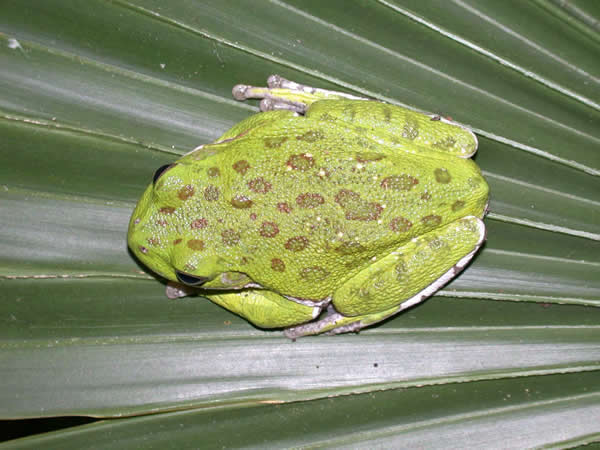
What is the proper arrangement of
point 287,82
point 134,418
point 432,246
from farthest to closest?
point 287,82
point 432,246
point 134,418

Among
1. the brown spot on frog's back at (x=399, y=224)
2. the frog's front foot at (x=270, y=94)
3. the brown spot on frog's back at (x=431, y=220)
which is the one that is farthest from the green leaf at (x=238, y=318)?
the brown spot on frog's back at (x=399, y=224)

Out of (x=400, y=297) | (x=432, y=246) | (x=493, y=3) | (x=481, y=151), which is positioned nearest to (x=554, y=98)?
(x=481, y=151)

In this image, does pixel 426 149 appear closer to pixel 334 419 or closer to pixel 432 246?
pixel 432 246

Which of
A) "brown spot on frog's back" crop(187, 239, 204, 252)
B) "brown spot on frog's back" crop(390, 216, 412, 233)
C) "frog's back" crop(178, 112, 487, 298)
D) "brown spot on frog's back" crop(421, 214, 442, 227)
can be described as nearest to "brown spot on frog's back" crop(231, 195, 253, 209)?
"frog's back" crop(178, 112, 487, 298)

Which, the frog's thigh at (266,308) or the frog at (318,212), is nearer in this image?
the frog at (318,212)

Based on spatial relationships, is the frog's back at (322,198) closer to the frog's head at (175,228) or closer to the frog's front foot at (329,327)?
the frog's head at (175,228)

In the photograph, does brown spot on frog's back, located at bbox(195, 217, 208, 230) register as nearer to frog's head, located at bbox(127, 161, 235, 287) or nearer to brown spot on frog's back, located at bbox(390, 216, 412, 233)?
frog's head, located at bbox(127, 161, 235, 287)

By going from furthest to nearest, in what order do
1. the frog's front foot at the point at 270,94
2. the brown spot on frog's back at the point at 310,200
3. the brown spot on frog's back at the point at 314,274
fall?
the frog's front foot at the point at 270,94 < the brown spot on frog's back at the point at 314,274 < the brown spot on frog's back at the point at 310,200
